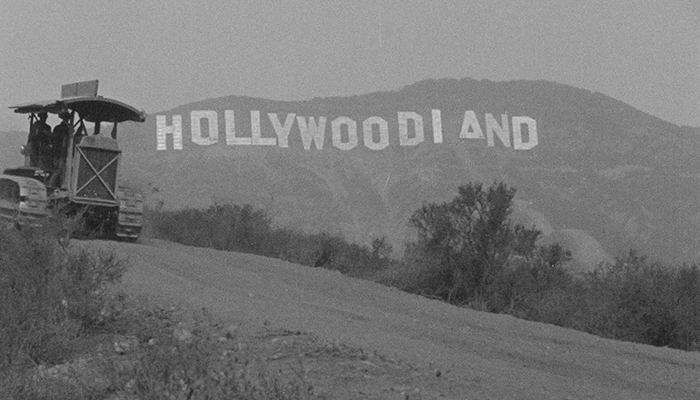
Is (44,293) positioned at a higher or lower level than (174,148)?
lower

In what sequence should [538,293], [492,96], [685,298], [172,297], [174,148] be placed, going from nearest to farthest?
1. [172,297]
2. [685,298]
3. [538,293]
4. [174,148]
5. [492,96]

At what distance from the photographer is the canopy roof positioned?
23469 millimetres

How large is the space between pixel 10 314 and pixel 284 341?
2549 millimetres

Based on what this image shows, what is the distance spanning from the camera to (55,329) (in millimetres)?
9688

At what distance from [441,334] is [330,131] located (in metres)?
91.0

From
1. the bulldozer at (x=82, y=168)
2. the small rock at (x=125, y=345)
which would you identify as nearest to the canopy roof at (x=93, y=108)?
the bulldozer at (x=82, y=168)

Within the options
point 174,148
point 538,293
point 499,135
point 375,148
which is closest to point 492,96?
point 499,135

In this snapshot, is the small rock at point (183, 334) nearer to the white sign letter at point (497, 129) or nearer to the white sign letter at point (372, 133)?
the white sign letter at point (372, 133)

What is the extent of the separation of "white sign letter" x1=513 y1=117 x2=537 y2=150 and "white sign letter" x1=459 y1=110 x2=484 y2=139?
11.8 ft

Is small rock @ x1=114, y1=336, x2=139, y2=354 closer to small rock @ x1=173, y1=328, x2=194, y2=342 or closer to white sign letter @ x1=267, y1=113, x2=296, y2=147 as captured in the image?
small rock @ x1=173, y1=328, x2=194, y2=342

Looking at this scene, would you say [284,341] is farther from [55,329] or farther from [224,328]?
[55,329]

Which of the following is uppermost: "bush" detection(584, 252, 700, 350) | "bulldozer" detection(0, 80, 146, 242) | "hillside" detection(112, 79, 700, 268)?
"hillside" detection(112, 79, 700, 268)

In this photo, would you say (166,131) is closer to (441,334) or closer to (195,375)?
(441,334)

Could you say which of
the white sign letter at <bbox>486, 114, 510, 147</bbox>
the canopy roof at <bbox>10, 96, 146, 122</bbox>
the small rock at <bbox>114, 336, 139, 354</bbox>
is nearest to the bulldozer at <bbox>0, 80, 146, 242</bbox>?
the canopy roof at <bbox>10, 96, 146, 122</bbox>
